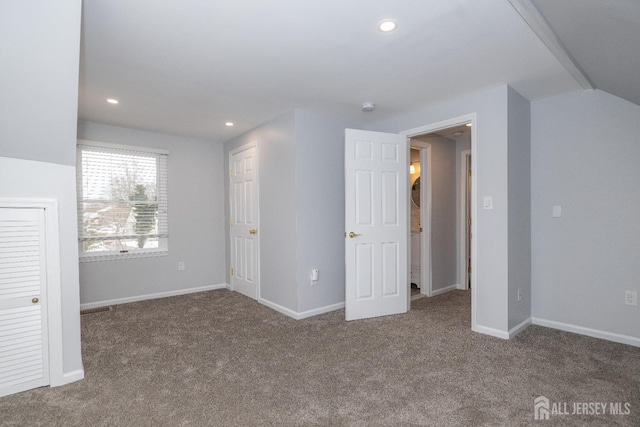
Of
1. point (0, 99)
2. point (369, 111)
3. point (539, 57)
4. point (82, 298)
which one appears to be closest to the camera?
point (0, 99)

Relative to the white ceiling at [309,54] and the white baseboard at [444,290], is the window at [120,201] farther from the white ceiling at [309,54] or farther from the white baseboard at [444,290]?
the white baseboard at [444,290]

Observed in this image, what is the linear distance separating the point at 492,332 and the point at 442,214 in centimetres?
196

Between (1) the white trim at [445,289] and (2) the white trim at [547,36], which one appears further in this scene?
(1) the white trim at [445,289]

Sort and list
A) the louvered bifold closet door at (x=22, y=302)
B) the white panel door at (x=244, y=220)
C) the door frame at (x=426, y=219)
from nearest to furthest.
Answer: the louvered bifold closet door at (x=22, y=302) → the white panel door at (x=244, y=220) → the door frame at (x=426, y=219)

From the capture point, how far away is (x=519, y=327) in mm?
3109

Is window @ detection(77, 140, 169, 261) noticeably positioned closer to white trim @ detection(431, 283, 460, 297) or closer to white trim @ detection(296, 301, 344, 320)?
white trim @ detection(296, 301, 344, 320)

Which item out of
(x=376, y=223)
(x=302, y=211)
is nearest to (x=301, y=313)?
(x=302, y=211)

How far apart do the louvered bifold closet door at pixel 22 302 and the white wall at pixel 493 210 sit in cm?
346

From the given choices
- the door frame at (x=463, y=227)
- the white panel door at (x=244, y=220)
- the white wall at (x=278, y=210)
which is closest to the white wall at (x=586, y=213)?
the door frame at (x=463, y=227)

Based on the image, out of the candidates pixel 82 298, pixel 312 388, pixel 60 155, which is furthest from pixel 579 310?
pixel 82 298

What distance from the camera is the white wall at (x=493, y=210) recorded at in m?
2.95

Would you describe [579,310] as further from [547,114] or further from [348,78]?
[348,78]

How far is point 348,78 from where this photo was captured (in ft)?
9.01

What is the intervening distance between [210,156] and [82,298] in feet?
8.01
